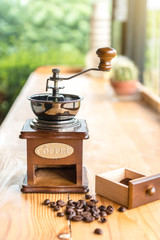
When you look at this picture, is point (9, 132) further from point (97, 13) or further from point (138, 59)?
point (97, 13)

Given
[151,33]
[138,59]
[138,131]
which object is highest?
[151,33]

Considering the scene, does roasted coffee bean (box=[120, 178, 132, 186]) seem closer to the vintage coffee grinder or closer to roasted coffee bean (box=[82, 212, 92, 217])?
the vintage coffee grinder

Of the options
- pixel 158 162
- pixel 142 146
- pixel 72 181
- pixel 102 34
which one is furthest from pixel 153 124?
pixel 102 34

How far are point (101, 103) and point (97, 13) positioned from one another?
2.16m

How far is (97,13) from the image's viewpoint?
4648 millimetres

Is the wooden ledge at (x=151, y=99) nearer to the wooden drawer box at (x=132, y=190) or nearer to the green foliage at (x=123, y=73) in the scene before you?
the green foliage at (x=123, y=73)

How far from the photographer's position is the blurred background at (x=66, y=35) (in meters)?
4.08

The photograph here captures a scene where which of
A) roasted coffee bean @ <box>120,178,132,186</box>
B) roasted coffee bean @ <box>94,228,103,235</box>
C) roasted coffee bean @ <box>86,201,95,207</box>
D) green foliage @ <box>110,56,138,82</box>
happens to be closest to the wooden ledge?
green foliage @ <box>110,56,138,82</box>

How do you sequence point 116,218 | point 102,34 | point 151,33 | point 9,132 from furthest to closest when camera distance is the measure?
point 102,34 → point 151,33 → point 9,132 → point 116,218

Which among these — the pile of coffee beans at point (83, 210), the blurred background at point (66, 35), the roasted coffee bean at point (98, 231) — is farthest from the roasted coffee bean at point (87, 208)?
the blurred background at point (66, 35)

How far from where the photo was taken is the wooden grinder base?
1.14 m

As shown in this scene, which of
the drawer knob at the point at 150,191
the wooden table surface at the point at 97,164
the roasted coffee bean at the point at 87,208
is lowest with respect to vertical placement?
the wooden table surface at the point at 97,164

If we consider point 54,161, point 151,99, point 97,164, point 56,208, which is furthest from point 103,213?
point 151,99

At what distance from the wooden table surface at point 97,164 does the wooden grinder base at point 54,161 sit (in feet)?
0.09
